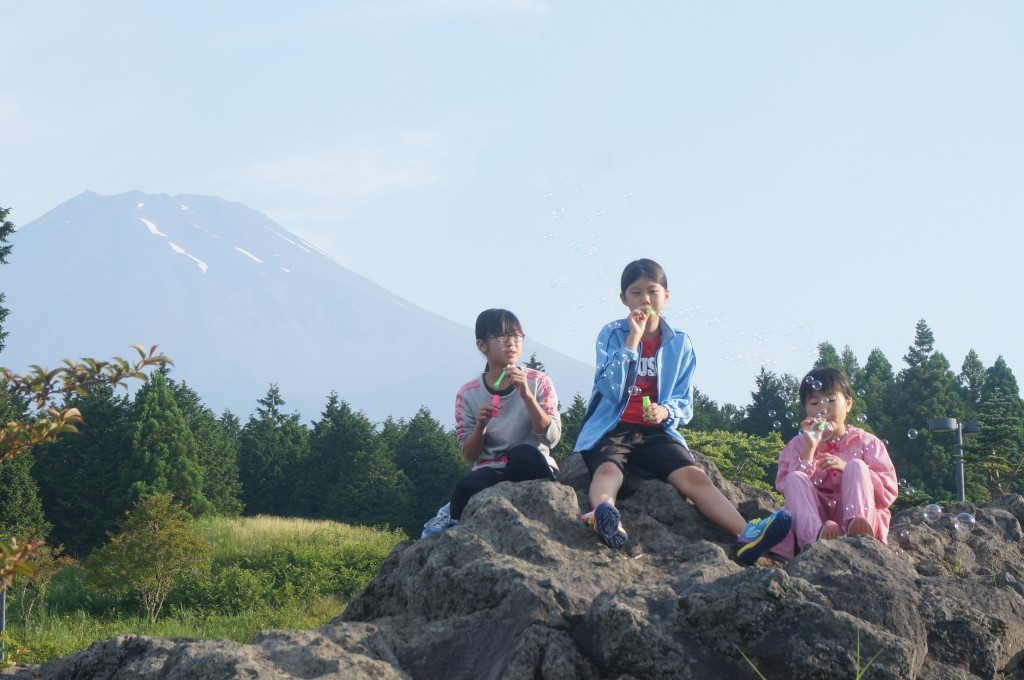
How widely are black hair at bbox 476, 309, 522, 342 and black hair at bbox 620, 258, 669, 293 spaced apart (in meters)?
0.76

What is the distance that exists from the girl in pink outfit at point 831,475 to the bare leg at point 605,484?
0.99 meters

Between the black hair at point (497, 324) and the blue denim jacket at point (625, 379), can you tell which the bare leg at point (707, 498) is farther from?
the black hair at point (497, 324)

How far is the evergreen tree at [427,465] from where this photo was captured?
41469 millimetres

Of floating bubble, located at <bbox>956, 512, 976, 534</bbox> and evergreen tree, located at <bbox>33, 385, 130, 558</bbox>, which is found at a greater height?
floating bubble, located at <bbox>956, 512, 976, 534</bbox>

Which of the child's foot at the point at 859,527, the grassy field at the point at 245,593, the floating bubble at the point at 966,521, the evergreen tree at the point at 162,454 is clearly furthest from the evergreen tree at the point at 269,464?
the child's foot at the point at 859,527

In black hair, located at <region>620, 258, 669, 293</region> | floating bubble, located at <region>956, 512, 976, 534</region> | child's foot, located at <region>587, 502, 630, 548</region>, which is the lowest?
child's foot, located at <region>587, 502, 630, 548</region>

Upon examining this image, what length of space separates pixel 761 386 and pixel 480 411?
37018 mm

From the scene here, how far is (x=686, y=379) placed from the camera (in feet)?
23.2

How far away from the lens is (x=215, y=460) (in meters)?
42.2

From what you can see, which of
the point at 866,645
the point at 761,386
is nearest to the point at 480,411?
the point at 866,645

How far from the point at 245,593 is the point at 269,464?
23.5 metres

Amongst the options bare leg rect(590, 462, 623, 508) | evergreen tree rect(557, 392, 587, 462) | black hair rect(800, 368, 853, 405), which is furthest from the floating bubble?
evergreen tree rect(557, 392, 587, 462)

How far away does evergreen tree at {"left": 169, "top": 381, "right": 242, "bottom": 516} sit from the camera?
134ft

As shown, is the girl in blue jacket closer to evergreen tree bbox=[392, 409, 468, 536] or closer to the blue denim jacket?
the blue denim jacket
